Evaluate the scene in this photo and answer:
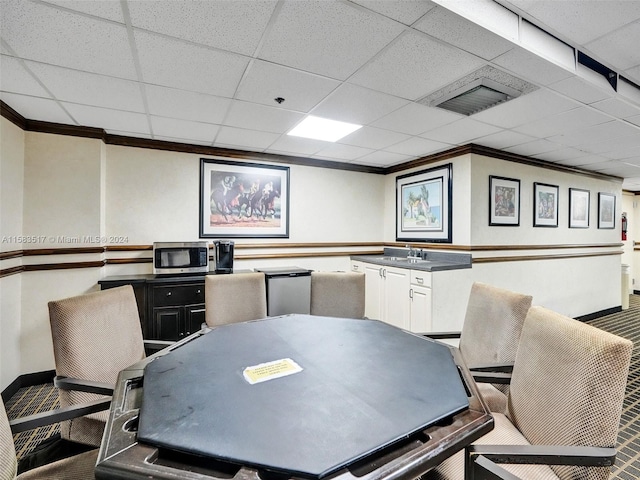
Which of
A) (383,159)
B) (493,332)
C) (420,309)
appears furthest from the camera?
(383,159)

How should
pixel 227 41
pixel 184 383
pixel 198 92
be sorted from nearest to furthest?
1. pixel 184 383
2. pixel 227 41
3. pixel 198 92

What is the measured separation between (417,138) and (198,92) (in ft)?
7.75

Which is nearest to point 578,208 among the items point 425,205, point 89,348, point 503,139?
point 503,139

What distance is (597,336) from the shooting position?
1.14 m

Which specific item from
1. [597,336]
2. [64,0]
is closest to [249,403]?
[597,336]

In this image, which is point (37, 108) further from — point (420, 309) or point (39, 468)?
point (420, 309)

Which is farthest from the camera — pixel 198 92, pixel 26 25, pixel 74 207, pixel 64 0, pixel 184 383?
pixel 74 207

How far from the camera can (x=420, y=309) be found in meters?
3.67

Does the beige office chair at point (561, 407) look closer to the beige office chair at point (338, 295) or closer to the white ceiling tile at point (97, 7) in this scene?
the beige office chair at point (338, 295)

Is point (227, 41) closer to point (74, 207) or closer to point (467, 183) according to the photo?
point (74, 207)

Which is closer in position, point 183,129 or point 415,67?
point 415,67

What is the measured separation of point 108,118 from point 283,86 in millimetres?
1866

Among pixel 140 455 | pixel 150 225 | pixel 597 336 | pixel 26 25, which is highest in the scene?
pixel 26 25

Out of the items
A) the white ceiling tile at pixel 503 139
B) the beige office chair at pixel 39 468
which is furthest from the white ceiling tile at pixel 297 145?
the beige office chair at pixel 39 468
